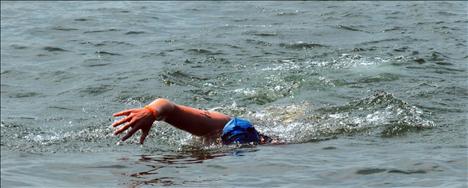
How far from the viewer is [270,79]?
33.4 ft

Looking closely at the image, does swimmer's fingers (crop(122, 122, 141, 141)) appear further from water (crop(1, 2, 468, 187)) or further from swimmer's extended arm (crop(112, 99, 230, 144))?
water (crop(1, 2, 468, 187))

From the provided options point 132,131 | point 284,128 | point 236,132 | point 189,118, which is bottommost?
point 284,128

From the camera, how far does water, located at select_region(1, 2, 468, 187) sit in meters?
6.00

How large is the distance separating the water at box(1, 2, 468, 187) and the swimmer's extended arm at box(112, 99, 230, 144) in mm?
237

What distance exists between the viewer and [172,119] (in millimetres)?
6082

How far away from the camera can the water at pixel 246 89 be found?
6.00 meters

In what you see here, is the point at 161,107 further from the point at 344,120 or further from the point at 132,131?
the point at 344,120

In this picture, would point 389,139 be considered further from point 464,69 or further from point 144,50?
point 144,50

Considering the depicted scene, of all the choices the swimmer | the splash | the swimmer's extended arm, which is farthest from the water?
the swimmer's extended arm

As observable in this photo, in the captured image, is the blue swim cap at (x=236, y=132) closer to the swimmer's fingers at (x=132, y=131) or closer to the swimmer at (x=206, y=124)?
the swimmer at (x=206, y=124)

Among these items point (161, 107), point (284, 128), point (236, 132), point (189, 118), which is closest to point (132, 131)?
point (161, 107)

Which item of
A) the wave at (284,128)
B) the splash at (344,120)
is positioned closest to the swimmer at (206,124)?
the wave at (284,128)

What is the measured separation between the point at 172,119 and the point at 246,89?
3.80 meters

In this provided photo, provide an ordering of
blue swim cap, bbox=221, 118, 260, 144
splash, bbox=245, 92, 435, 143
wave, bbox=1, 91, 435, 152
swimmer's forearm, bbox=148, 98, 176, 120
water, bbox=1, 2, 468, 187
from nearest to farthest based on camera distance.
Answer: swimmer's forearm, bbox=148, 98, 176, 120 < water, bbox=1, 2, 468, 187 < blue swim cap, bbox=221, 118, 260, 144 < wave, bbox=1, 91, 435, 152 < splash, bbox=245, 92, 435, 143
